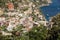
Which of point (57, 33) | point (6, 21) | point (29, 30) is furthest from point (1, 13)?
point (57, 33)

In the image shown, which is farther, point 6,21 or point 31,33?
point 6,21

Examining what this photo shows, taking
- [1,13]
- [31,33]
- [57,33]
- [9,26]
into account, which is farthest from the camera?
[1,13]

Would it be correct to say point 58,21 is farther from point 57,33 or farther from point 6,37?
point 6,37

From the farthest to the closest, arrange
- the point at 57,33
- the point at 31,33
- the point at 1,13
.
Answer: the point at 1,13, the point at 31,33, the point at 57,33

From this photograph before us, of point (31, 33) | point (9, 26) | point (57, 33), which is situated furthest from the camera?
point (9, 26)

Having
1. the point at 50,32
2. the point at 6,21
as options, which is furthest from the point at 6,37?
the point at 6,21

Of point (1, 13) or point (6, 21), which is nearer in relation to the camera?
point (6, 21)

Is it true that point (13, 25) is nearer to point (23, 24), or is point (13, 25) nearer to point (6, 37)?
point (23, 24)

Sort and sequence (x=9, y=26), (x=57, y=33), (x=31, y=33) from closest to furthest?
1. (x=57, y=33)
2. (x=31, y=33)
3. (x=9, y=26)

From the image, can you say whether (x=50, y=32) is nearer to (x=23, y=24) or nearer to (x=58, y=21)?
(x=58, y=21)
